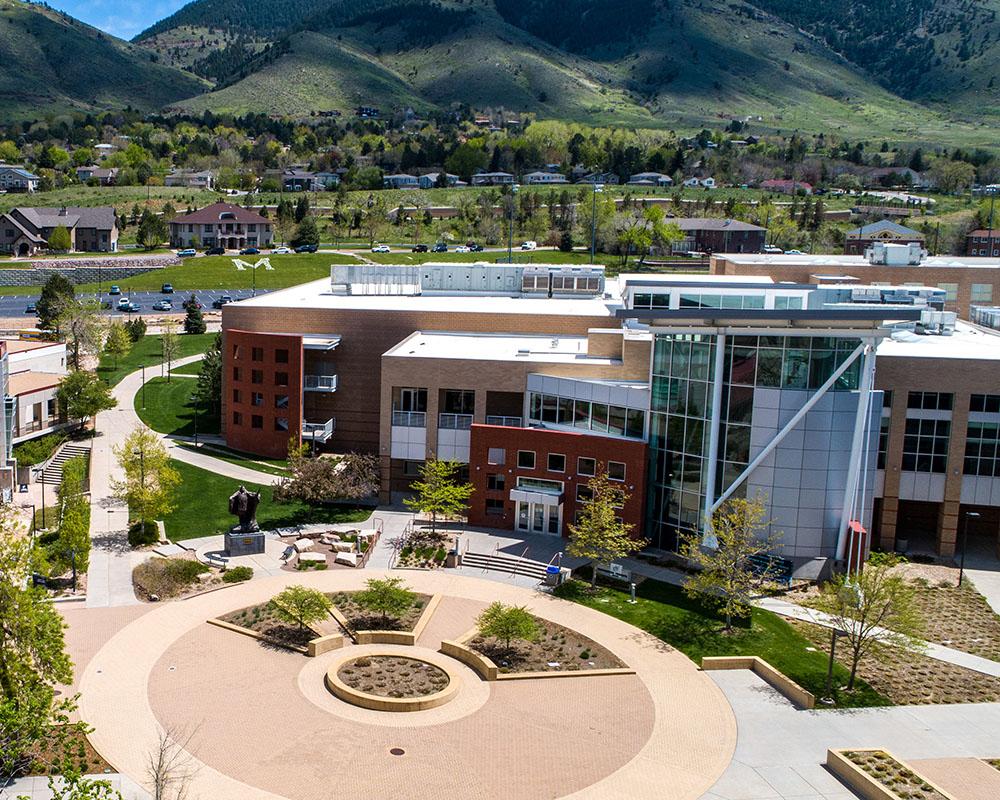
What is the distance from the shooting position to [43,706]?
27203mm

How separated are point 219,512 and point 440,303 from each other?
25.4 m

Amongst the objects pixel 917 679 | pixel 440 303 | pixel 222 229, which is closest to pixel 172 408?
pixel 440 303

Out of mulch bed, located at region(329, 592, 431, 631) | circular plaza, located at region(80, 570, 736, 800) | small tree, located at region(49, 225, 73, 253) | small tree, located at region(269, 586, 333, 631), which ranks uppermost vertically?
small tree, located at region(49, 225, 73, 253)

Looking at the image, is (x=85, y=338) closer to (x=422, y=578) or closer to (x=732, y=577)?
(x=422, y=578)

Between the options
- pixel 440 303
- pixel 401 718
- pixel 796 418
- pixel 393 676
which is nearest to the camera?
pixel 401 718

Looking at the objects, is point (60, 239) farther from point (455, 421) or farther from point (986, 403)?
point (986, 403)

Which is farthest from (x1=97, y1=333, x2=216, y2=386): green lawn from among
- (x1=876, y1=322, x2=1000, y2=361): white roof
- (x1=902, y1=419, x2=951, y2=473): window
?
(x1=902, y1=419, x2=951, y2=473): window

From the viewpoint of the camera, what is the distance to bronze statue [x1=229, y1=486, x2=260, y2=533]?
169 ft

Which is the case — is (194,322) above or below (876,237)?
below

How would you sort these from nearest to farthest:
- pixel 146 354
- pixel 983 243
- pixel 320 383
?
pixel 320 383 < pixel 146 354 < pixel 983 243

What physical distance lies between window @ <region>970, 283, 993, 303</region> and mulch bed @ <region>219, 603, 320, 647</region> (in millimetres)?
62726

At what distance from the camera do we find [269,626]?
42.5m

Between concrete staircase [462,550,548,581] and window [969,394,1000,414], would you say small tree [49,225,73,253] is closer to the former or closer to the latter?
concrete staircase [462,550,548,581]

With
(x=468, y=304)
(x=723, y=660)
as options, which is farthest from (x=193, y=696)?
(x=468, y=304)
